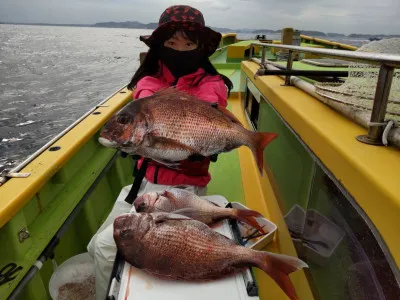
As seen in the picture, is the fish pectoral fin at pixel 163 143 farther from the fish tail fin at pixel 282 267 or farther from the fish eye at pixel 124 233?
the fish tail fin at pixel 282 267

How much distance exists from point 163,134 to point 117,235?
61cm

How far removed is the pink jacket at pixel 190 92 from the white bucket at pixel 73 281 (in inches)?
33.5

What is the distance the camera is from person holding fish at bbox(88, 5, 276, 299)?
5.96 feet

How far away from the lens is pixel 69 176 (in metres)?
3.03

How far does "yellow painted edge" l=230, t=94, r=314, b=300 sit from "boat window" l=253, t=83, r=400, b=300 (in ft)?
0.29

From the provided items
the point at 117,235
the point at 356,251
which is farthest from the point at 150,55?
the point at 356,251

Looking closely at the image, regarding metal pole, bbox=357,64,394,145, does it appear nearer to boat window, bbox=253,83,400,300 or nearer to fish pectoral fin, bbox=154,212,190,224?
boat window, bbox=253,83,400,300

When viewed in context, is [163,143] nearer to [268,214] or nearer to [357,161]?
[357,161]

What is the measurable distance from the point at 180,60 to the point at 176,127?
1.01 metres

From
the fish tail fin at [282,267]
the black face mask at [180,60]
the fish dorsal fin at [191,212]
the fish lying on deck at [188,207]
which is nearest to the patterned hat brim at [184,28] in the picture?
the black face mask at [180,60]

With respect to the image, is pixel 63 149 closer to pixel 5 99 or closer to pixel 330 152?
pixel 330 152

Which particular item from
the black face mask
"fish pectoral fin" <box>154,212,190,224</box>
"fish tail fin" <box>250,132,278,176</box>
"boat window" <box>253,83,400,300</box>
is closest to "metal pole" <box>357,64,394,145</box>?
"boat window" <box>253,83,400,300</box>

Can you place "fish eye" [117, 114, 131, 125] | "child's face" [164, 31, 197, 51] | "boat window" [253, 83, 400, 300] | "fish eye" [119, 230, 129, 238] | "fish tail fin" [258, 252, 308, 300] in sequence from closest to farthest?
1. "boat window" [253, 83, 400, 300]
2. "fish tail fin" [258, 252, 308, 300]
3. "fish eye" [119, 230, 129, 238]
4. "fish eye" [117, 114, 131, 125]
5. "child's face" [164, 31, 197, 51]

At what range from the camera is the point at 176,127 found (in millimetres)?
1845
